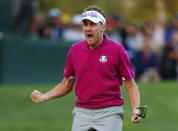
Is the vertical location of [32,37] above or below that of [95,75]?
above

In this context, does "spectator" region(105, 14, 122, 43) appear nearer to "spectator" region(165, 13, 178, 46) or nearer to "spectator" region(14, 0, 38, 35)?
"spectator" region(165, 13, 178, 46)

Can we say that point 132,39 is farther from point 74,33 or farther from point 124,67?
point 124,67

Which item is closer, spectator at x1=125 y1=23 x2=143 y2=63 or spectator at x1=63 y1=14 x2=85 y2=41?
spectator at x1=125 y1=23 x2=143 y2=63

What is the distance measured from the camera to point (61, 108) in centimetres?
1570

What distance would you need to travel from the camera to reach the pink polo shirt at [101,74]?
755cm

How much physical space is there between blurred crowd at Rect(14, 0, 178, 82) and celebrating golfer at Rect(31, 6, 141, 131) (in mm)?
9496

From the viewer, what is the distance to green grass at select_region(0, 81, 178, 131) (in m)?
14.2

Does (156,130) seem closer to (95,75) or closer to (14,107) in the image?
(14,107)

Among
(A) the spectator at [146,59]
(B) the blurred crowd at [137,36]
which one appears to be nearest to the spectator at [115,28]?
(B) the blurred crowd at [137,36]

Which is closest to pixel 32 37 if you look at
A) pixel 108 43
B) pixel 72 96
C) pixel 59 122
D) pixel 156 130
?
pixel 72 96

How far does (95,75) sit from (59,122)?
23.0ft

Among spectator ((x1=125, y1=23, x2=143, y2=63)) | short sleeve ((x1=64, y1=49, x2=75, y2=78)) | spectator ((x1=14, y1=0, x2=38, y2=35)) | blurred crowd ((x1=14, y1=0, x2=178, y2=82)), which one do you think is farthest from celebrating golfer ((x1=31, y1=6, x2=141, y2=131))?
spectator ((x1=125, y1=23, x2=143, y2=63))

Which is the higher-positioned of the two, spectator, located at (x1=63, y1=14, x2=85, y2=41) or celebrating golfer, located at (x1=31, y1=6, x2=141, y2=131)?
spectator, located at (x1=63, y1=14, x2=85, y2=41)

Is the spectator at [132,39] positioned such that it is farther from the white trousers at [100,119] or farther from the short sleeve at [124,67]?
the white trousers at [100,119]
